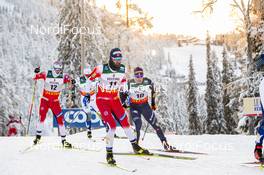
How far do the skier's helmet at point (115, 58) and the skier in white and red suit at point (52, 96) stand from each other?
316cm

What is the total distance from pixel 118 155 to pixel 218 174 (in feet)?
9.30

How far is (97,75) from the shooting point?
308 inches

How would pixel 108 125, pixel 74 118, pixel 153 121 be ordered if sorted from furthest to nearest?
pixel 74 118
pixel 153 121
pixel 108 125

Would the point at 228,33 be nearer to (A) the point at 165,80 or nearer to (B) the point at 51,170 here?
(A) the point at 165,80

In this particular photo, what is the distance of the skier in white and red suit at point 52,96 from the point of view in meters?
10.2

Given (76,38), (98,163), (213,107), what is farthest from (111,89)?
(213,107)

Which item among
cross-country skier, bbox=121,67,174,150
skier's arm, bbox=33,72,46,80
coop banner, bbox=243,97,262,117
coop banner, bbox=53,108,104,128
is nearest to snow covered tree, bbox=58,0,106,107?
coop banner, bbox=53,108,104,128

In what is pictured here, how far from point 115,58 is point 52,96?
11.1ft

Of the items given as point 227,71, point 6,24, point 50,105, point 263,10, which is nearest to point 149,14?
point 263,10

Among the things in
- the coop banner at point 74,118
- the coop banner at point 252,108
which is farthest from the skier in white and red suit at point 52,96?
the coop banner at point 252,108

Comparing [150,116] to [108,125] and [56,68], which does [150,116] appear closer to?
[108,125]

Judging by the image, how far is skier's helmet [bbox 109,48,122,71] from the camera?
7.57 meters

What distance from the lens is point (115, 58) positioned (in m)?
7.63

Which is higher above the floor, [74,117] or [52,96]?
[52,96]
